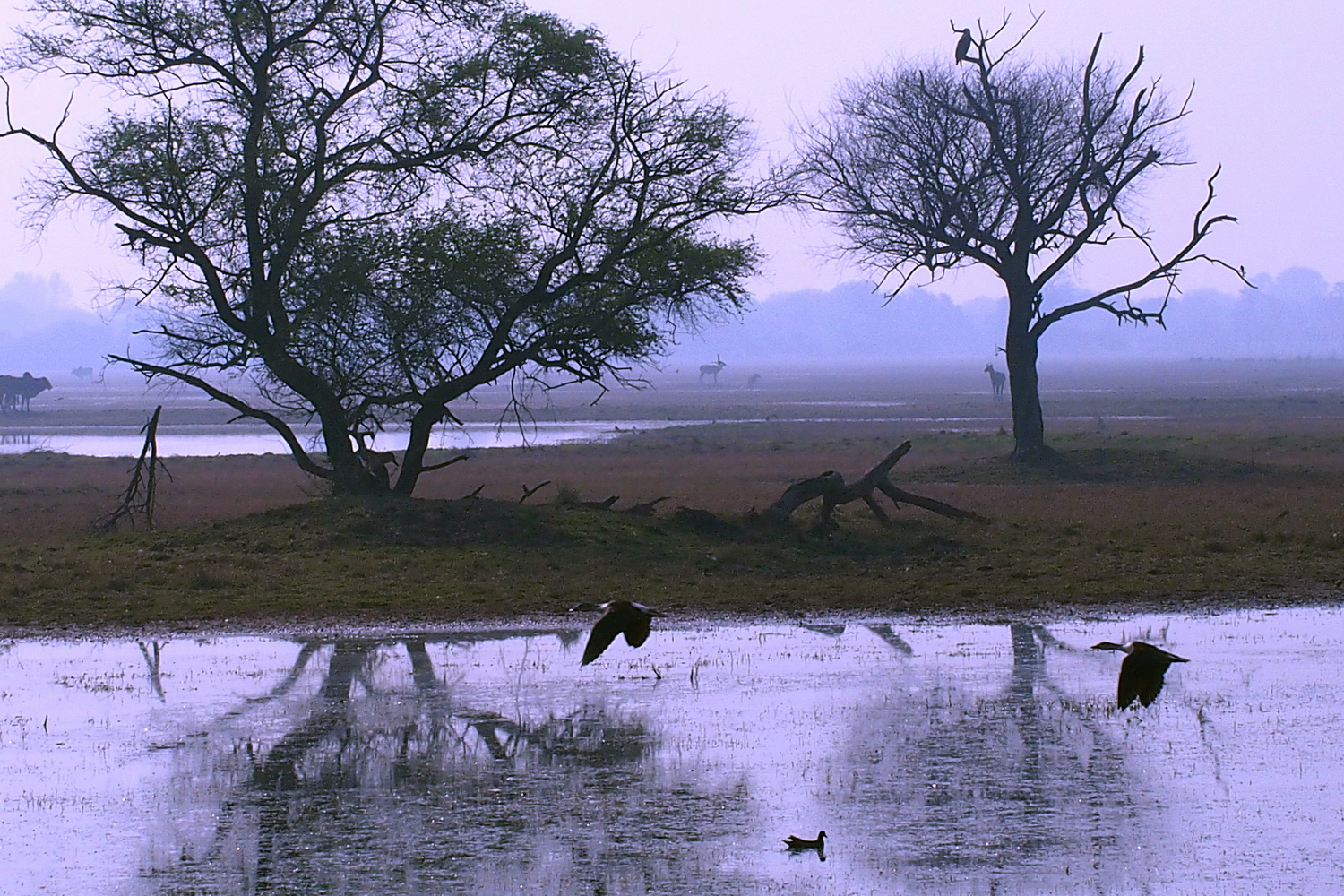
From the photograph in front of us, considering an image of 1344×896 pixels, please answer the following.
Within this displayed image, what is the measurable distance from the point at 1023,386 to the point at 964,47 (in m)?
7.83

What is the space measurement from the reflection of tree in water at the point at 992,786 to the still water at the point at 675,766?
27 mm

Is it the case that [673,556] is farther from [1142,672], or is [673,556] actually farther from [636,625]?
[1142,672]

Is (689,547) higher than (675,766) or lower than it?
higher

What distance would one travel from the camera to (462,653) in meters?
14.3

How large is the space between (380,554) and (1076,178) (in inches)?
781

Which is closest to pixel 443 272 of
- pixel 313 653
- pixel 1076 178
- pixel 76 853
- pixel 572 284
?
pixel 572 284

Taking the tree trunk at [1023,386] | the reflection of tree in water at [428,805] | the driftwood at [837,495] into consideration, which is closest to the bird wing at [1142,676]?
the reflection of tree in water at [428,805]

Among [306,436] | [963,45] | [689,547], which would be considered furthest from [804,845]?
[306,436]

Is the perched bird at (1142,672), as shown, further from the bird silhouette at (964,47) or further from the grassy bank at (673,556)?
the bird silhouette at (964,47)

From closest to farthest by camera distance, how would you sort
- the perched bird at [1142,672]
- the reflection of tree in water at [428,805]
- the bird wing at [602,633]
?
the reflection of tree in water at [428,805] < the perched bird at [1142,672] < the bird wing at [602,633]

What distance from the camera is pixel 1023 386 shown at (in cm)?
3566

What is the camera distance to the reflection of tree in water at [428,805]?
25.9 feet

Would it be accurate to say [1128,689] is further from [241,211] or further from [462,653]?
[241,211]

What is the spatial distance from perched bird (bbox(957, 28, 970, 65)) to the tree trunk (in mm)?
5328
